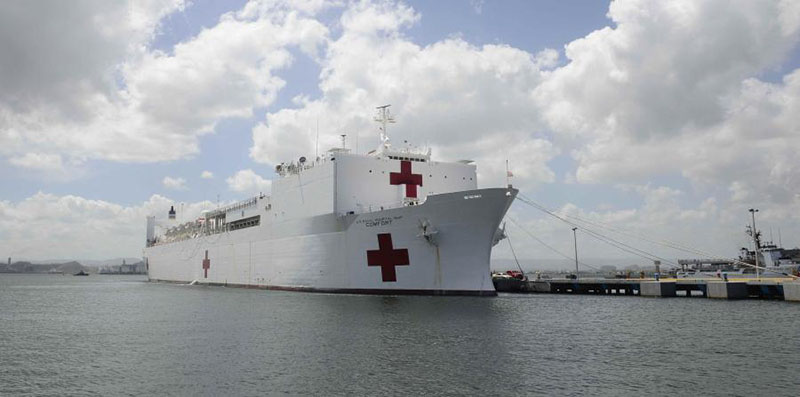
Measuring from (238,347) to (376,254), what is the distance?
27.2 ft

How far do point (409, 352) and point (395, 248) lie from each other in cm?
841

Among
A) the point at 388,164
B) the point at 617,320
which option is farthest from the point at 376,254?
the point at 617,320

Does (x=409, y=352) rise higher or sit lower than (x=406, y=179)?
lower

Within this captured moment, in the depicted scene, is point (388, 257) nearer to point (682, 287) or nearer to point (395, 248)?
point (395, 248)

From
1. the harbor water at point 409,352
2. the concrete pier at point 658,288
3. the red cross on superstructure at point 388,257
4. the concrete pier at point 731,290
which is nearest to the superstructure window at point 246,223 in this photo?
the red cross on superstructure at point 388,257

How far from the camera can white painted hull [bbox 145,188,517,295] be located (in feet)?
53.8

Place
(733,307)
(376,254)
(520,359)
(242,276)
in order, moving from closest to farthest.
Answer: (520,359) → (733,307) → (376,254) → (242,276)

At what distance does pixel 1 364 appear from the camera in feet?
29.5

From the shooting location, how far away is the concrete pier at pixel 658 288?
22.1 metres

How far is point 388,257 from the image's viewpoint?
17828 mm

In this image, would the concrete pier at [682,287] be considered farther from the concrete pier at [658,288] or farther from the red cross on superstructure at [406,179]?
the red cross on superstructure at [406,179]

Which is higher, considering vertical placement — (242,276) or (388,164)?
(388,164)

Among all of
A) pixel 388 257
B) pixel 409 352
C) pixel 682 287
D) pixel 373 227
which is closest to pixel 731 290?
pixel 682 287

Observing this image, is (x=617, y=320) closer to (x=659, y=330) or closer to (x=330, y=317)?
(x=659, y=330)
